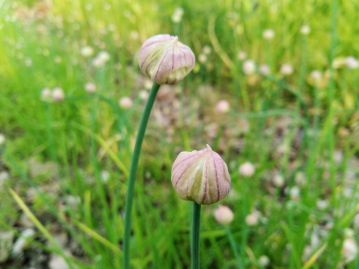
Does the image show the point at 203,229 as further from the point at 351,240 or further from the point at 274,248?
the point at 351,240

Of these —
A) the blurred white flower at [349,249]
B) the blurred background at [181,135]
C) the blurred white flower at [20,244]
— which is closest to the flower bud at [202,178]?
the blurred background at [181,135]

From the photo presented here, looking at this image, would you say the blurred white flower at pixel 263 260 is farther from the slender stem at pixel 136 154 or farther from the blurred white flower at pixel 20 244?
the blurred white flower at pixel 20 244

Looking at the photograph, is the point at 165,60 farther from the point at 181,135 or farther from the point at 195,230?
the point at 181,135

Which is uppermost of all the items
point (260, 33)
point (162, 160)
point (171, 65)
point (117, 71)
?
point (260, 33)

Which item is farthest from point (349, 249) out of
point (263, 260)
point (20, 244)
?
point (20, 244)

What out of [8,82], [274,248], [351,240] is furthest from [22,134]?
[351,240]

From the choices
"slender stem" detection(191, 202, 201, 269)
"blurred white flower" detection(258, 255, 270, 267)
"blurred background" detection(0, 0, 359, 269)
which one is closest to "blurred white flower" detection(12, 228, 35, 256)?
"blurred background" detection(0, 0, 359, 269)
